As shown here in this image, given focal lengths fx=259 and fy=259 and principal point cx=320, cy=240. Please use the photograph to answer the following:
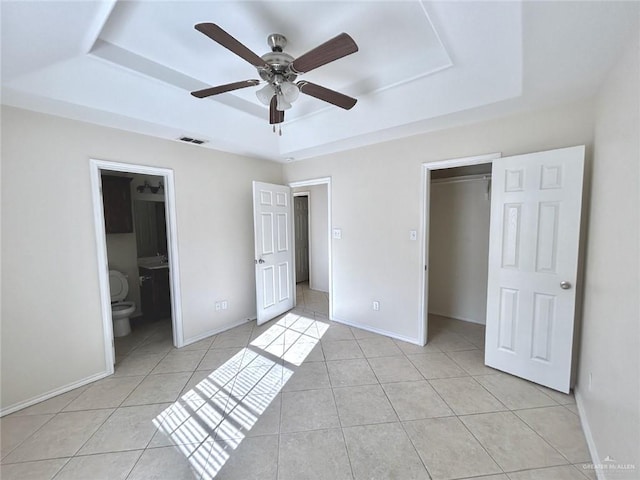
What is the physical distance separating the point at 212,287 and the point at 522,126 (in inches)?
146

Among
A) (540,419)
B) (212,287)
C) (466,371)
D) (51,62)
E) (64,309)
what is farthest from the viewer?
(212,287)

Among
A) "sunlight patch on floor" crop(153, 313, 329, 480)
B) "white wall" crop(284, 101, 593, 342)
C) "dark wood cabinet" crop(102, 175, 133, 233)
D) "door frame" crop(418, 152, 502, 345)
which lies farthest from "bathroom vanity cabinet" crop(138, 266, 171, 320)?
"door frame" crop(418, 152, 502, 345)

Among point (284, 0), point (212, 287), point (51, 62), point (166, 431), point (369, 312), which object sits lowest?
point (166, 431)

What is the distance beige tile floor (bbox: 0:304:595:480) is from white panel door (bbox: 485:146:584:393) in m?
0.28

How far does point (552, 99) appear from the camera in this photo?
2.03m

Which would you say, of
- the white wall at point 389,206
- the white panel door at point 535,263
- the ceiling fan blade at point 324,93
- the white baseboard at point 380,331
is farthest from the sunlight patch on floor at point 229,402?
the ceiling fan blade at point 324,93

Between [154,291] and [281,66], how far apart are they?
355 centimetres

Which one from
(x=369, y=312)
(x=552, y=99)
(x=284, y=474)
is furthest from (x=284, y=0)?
(x=369, y=312)

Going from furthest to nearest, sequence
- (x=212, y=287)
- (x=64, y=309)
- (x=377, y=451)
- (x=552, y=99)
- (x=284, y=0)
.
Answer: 1. (x=212, y=287)
2. (x=64, y=309)
3. (x=552, y=99)
4. (x=377, y=451)
5. (x=284, y=0)

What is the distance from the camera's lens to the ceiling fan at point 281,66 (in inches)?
51.5

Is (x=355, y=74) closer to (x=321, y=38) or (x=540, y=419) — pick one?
(x=321, y=38)

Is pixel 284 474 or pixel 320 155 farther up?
pixel 320 155

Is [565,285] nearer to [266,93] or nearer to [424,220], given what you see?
[424,220]

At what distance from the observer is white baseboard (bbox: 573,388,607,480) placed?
144 cm
